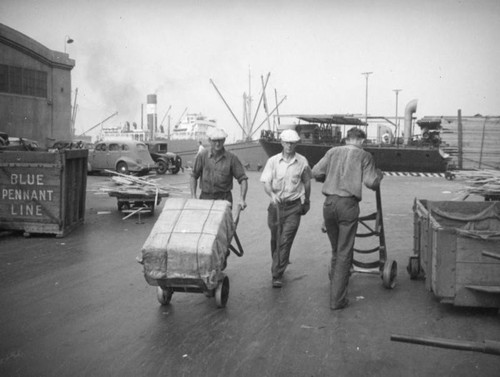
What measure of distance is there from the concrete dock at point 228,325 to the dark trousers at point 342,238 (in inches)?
8.1

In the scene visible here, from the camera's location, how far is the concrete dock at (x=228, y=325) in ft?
13.3

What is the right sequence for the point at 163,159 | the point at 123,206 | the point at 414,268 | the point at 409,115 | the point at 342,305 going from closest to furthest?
the point at 342,305, the point at 414,268, the point at 123,206, the point at 163,159, the point at 409,115

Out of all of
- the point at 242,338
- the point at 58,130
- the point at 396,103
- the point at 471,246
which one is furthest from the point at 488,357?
the point at 396,103

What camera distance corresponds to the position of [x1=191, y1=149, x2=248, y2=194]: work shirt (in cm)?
655

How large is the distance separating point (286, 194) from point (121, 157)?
2144cm

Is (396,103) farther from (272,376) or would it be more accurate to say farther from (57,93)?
(272,376)

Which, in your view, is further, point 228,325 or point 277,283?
point 277,283

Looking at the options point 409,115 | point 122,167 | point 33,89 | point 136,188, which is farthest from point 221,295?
point 409,115

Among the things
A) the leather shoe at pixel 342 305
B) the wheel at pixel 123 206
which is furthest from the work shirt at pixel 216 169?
the wheel at pixel 123 206

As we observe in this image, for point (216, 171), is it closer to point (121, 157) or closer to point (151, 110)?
point (121, 157)

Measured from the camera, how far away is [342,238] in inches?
223

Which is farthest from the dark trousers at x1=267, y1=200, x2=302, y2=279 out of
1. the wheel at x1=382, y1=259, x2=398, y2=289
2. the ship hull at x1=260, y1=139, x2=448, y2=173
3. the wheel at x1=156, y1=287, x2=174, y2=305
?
the ship hull at x1=260, y1=139, x2=448, y2=173

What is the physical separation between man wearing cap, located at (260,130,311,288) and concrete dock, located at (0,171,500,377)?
1.28 ft

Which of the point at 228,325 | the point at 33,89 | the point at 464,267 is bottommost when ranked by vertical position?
the point at 228,325
